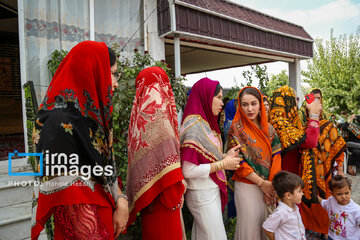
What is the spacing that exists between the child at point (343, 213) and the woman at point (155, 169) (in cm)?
180

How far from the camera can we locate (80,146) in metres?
1.16

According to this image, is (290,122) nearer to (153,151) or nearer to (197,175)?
(197,175)

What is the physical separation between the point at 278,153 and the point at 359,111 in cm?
700

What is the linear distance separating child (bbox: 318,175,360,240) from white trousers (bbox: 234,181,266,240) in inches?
34.1

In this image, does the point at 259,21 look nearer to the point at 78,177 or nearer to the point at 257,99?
the point at 257,99

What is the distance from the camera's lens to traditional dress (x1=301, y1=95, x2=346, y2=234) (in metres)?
2.90

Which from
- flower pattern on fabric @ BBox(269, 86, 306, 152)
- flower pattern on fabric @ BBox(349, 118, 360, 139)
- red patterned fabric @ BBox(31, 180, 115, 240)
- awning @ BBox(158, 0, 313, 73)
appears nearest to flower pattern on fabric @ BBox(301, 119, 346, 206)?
flower pattern on fabric @ BBox(269, 86, 306, 152)

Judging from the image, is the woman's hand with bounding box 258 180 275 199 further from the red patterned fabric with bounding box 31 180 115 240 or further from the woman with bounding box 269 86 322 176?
the red patterned fabric with bounding box 31 180 115 240

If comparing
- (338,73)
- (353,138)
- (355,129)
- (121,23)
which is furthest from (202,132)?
(338,73)

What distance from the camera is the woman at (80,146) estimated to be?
43.0 inches

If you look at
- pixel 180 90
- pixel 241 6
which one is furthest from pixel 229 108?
pixel 241 6

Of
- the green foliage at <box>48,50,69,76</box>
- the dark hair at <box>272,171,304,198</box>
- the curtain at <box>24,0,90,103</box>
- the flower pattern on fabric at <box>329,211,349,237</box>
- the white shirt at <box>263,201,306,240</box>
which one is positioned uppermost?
the curtain at <box>24,0,90,103</box>

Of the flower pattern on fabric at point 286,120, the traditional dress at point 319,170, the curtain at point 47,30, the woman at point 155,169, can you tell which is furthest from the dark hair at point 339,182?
the curtain at point 47,30

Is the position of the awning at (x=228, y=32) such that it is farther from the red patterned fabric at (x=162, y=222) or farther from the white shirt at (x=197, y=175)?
the red patterned fabric at (x=162, y=222)
